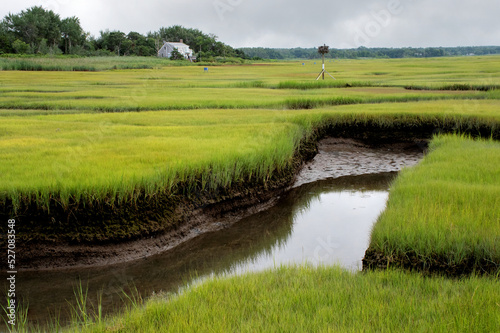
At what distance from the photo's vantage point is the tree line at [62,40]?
5375 centimetres

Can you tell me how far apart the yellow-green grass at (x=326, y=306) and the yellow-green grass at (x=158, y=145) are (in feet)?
7.06

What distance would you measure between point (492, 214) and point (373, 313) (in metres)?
2.43

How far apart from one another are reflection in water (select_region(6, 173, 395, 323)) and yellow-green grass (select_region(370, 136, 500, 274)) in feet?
2.28

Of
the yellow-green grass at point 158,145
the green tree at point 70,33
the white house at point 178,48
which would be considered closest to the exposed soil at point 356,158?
the yellow-green grass at point 158,145

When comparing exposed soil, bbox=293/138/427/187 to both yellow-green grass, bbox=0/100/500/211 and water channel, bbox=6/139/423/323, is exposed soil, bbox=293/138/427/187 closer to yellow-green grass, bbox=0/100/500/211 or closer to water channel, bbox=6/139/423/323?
water channel, bbox=6/139/423/323

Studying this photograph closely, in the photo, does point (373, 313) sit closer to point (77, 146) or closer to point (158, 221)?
point (158, 221)

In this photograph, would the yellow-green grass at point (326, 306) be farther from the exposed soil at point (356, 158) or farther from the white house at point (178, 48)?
the white house at point (178, 48)

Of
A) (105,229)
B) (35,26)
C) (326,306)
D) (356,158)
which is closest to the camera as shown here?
(326,306)

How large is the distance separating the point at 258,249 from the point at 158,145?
2802 millimetres

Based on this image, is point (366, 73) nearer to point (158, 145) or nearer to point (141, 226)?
point (158, 145)

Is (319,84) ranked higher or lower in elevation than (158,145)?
higher

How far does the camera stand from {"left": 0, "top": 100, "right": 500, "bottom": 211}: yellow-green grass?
5.00 meters

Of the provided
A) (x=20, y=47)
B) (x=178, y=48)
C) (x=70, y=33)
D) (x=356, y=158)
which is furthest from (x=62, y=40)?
(x=356, y=158)

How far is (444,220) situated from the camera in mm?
4312
